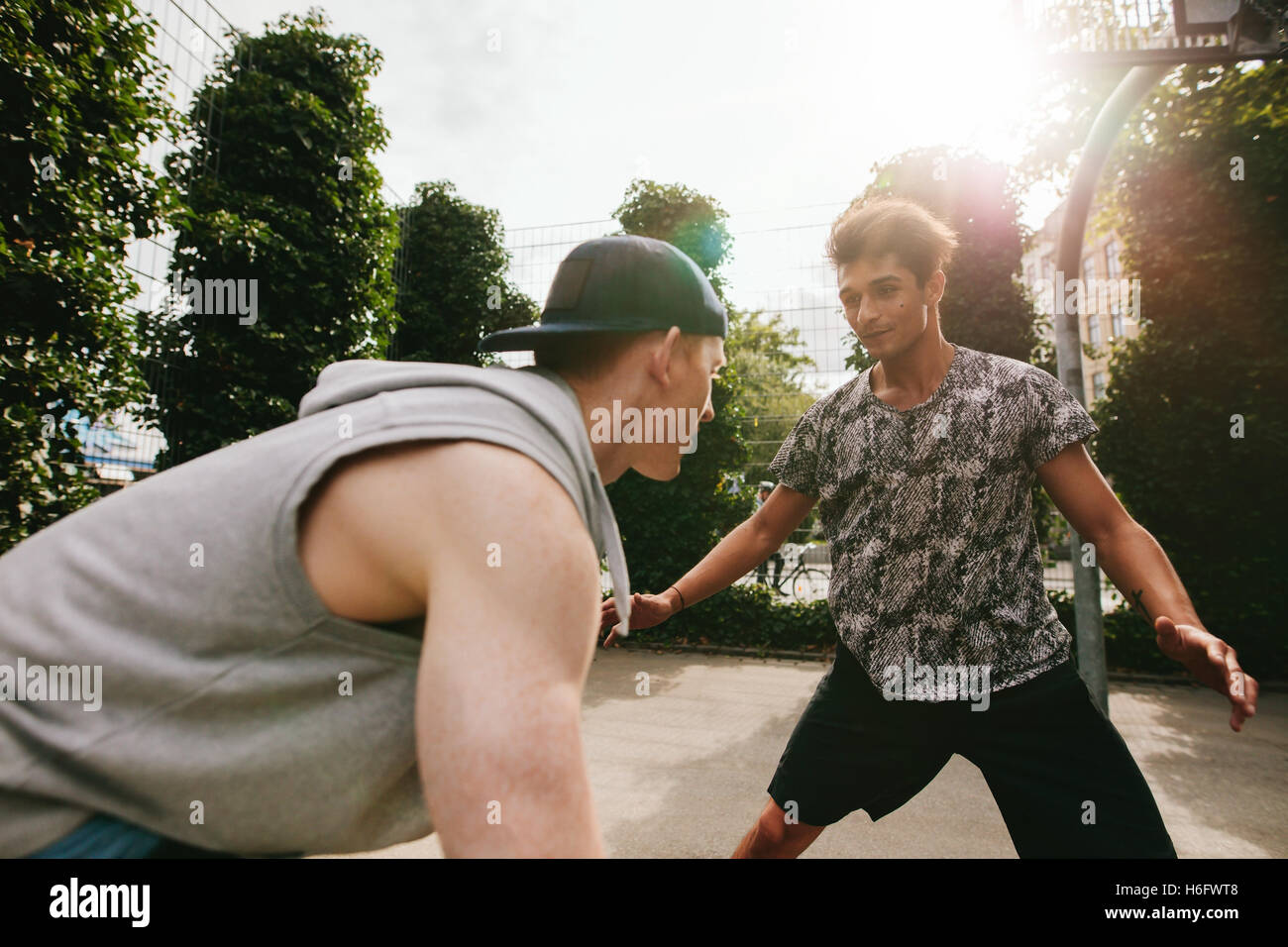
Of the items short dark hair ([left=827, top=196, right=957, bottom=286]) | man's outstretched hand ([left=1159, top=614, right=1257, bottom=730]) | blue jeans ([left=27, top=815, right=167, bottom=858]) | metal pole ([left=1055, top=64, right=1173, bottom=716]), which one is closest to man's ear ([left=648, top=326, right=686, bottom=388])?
blue jeans ([left=27, top=815, right=167, bottom=858])

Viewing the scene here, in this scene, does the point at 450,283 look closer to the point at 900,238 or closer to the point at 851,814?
the point at 851,814

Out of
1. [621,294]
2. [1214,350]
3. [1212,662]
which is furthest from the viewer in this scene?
[1214,350]

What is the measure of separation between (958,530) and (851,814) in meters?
2.68

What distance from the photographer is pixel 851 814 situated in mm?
4145

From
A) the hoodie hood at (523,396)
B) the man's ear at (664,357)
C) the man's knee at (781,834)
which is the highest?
the man's ear at (664,357)

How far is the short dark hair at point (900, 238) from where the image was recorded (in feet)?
7.88

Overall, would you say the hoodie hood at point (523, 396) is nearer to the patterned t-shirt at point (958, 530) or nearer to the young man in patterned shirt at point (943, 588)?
the young man in patterned shirt at point (943, 588)

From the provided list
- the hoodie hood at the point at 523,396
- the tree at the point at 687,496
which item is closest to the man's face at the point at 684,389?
the hoodie hood at the point at 523,396

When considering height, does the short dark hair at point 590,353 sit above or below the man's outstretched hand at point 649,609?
above

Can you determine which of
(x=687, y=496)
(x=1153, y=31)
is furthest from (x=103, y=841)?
(x=687, y=496)

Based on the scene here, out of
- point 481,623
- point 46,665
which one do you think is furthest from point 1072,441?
point 46,665

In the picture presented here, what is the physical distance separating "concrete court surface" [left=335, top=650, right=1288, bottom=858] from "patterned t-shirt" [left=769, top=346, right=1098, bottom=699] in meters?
1.96

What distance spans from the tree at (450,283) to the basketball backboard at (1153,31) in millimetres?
8595

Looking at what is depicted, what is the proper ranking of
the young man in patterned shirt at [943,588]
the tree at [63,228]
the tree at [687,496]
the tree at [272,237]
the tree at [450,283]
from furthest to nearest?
the tree at [450,283]
the tree at [687,496]
the tree at [272,237]
the tree at [63,228]
the young man in patterned shirt at [943,588]
